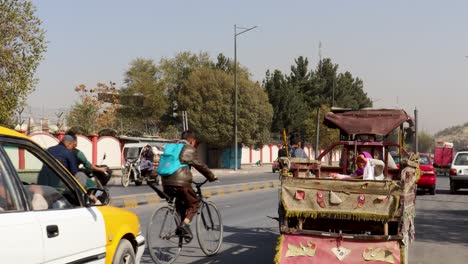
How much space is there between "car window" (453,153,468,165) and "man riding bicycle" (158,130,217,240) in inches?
719

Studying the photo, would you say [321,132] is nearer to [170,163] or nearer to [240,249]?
[240,249]

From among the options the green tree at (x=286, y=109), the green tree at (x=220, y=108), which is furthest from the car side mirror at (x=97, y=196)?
the green tree at (x=286, y=109)

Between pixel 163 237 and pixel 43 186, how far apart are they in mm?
3428

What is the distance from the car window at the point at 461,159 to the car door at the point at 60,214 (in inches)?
850

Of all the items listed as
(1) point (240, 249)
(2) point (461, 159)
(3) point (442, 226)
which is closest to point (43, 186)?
(1) point (240, 249)

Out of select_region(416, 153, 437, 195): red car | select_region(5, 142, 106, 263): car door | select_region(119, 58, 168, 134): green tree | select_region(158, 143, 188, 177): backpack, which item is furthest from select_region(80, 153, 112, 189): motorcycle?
select_region(119, 58, 168, 134): green tree

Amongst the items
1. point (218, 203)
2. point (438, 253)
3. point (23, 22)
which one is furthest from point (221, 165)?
point (438, 253)

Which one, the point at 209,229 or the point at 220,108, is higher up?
the point at 220,108

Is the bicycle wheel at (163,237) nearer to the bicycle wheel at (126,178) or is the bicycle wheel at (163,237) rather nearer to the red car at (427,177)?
the red car at (427,177)

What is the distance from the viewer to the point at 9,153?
454 centimetres

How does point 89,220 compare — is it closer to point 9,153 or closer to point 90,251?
point 90,251

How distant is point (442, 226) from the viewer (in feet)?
45.1

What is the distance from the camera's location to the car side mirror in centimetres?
556

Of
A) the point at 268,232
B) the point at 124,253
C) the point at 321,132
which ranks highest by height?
the point at 321,132
